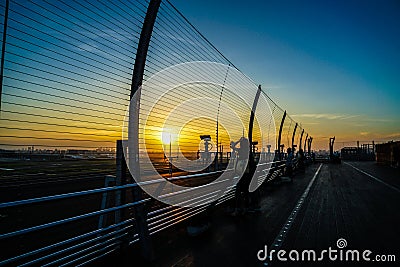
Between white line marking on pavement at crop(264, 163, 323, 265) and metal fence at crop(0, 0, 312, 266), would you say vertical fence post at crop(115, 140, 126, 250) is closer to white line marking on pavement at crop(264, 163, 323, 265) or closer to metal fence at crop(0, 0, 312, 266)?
metal fence at crop(0, 0, 312, 266)

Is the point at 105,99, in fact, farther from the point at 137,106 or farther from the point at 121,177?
the point at 121,177

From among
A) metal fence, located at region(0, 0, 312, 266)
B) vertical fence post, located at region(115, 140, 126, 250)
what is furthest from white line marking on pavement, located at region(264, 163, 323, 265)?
vertical fence post, located at region(115, 140, 126, 250)

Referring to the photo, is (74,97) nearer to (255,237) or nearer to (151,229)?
(151,229)

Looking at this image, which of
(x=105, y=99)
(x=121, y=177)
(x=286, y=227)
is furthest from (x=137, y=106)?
(x=286, y=227)

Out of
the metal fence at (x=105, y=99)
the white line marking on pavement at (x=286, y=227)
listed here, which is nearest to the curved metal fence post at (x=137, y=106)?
the metal fence at (x=105, y=99)

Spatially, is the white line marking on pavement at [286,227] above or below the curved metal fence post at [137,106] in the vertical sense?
below

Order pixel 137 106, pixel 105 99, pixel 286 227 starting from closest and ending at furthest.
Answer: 1. pixel 105 99
2. pixel 137 106
3. pixel 286 227

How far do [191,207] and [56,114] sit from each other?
2.88 metres

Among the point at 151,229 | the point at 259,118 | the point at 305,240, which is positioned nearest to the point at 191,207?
the point at 151,229

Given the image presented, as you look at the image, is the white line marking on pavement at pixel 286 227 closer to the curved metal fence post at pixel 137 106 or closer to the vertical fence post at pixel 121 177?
the curved metal fence post at pixel 137 106

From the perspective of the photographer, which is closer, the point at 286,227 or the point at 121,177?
the point at 121,177

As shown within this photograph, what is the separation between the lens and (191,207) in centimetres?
489

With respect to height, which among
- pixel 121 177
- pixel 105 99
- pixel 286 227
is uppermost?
pixel 105 99

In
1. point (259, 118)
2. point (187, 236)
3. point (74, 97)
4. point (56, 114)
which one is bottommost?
point (187, 236)
